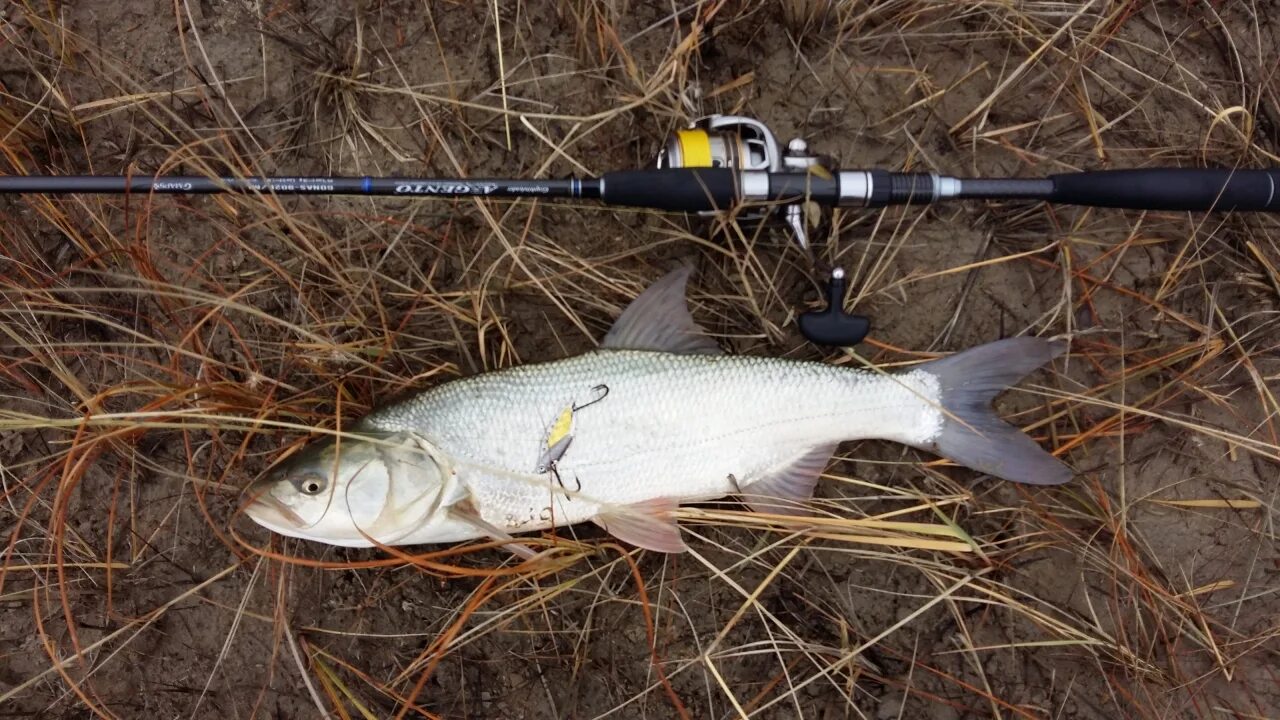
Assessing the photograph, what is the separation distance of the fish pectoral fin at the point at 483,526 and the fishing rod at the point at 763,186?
3.37ft

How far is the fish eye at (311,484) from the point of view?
2379 mm

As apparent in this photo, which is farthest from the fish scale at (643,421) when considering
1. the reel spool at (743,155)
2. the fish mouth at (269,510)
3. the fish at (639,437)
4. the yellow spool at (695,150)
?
the yellow spool at (695,150)

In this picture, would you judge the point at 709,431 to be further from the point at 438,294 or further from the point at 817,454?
the point at 438,294

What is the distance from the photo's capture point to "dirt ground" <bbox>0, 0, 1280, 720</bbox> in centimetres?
278

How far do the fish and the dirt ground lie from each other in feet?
0.75

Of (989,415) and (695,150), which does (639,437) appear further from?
(989,415)

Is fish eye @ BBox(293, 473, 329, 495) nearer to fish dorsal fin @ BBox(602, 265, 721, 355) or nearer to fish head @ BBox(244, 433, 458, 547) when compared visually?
fish head @ BBox(244, 433, 458, 547)

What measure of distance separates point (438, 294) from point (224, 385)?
31.8 inches

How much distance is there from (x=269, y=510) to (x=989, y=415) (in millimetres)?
2445

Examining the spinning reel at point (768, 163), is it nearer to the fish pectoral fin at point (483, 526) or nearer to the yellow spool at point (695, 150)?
the yellow spool at point (695, 150)

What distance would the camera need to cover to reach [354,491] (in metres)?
2.39

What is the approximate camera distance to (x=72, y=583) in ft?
9.26

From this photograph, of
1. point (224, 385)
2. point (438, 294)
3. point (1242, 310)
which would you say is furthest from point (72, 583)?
point (1242, 310)

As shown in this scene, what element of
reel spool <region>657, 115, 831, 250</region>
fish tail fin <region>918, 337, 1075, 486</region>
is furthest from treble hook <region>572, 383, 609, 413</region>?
fish tail fin <region>918, 337, 1075, 486</region>
